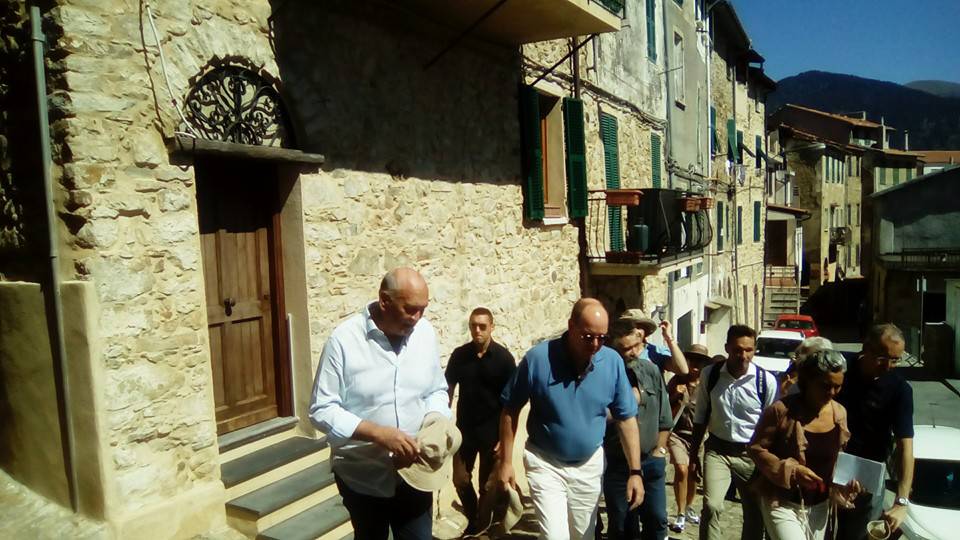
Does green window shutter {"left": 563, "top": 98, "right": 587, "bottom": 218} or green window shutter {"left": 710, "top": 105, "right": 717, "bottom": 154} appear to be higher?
green window shutter {"left": 710, "top": 105, "right": 717, "bottom": 154}

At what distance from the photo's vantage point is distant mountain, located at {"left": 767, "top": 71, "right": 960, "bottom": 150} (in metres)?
102

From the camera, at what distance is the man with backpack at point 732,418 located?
4.60m

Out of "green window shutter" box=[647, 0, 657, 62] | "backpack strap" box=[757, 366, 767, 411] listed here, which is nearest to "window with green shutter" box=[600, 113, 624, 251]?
"green window shutter" box=[647, 0, 657, 62]

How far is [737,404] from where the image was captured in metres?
4.70

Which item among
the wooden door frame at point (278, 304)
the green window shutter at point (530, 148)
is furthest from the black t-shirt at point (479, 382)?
the green window shutter at point (530, 148)

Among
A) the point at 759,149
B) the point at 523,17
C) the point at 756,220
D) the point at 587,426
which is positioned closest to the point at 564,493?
the point at 587,426

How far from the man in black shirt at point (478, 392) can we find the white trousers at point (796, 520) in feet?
6.65

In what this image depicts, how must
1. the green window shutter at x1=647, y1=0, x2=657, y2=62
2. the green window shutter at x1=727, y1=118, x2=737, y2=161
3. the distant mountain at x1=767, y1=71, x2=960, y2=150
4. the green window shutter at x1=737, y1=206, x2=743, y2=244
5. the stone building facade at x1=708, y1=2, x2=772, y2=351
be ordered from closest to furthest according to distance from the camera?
the green window shutter at x1=647, y1=0, x2=657, y2=62 → the stone building facade at x1=708, y1=2, x2=772, y2=351 → the green window shutter at x1=727, y1=118, x2=737, y2=161 → the green window shutter at x1=737, y1=206, x2=743, y2=244 → the distant mountain at x1=767, y1=71, x2=960, y2=150

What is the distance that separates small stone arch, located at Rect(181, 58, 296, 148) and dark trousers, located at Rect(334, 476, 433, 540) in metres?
2.61

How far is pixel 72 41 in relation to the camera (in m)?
3.77

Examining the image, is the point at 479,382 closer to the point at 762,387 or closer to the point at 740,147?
the point at 762,387

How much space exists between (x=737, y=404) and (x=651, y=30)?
9.84 metres

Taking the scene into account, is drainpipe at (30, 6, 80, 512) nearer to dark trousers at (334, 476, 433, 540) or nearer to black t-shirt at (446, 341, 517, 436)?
dark trousers at (334, 476, 433, 540)

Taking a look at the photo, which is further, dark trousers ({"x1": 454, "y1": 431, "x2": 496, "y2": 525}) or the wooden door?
dark trousers ({"x1": 454, "y1": 431, "x2": 496, "y2": 525})
